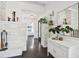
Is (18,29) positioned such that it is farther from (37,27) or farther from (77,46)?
(37,27)

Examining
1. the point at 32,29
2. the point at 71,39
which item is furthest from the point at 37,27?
the point at 71,39

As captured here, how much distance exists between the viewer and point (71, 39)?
3150 mm

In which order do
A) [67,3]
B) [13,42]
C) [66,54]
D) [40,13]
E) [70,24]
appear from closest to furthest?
[66,54] → [70,24] → [67,3] → [13,42] → [40,13]

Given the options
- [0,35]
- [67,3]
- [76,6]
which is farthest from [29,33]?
[76,6]

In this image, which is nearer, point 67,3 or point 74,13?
point 74,13

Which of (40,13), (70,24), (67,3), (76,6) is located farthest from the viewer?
(40,13)

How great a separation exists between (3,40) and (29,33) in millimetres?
5529

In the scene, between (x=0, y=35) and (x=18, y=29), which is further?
(x=18, y=29)

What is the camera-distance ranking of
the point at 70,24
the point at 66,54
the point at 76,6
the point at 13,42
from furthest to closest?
1. the point at 13,42
2. the point at 70,24
3. the point at 76,6
4. the point at 66,54

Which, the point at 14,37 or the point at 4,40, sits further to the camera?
the point at 14,37

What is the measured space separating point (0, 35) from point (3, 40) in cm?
24

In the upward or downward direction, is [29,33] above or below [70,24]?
below

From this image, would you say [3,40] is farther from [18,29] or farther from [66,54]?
[66,54]

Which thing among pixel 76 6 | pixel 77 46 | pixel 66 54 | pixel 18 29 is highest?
pixel 76 6
